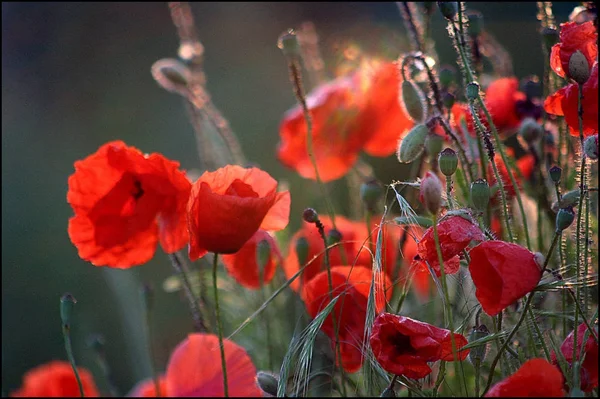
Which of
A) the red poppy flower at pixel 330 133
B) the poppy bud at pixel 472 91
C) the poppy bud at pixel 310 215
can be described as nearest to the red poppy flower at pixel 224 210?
the poppy bud at pixel 310 215

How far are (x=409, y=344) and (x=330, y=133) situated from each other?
42 centimetres

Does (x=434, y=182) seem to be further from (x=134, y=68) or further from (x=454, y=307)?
(x=134, y=68)

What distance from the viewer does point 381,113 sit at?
0.83 meters

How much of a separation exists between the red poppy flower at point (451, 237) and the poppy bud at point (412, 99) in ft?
0.57

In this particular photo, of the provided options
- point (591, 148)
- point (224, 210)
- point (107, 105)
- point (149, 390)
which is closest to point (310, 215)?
point (224, 210)

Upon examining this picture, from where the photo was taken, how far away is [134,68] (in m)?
2.42

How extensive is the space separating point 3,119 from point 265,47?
77 centimetres

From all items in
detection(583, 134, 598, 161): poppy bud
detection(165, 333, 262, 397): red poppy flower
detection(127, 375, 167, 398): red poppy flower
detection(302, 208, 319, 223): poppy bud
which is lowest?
detection(127, 375, 167, 398): red poppy flower

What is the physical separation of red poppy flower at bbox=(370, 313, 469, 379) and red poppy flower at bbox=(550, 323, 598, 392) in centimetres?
5

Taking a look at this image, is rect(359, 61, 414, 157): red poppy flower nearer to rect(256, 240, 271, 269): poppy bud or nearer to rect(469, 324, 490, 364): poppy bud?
rect(256, 240, 271, 269): poppy bud

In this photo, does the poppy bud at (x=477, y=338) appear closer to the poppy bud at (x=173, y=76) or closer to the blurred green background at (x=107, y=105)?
the poppy bud at (x=173, y=76)

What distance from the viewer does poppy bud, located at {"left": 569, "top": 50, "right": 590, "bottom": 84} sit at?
0.41 m

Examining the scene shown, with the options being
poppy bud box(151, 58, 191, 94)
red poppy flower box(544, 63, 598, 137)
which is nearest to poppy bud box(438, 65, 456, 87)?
red poppy flower box(544, 63, 598, 137)

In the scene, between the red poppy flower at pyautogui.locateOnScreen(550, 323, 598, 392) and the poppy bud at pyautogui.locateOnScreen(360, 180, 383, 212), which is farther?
the poppy bud at pyautogui.locateOnScreen(360, 180, 383, 212)
